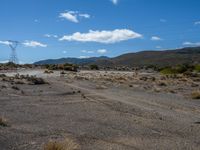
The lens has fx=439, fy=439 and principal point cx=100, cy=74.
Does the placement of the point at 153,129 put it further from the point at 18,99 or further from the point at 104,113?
the point at 18,99

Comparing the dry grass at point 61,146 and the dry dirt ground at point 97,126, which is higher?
the dry grass at point 61,146

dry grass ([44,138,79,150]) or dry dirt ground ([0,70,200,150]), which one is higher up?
dry grass ([44,138,79,150])

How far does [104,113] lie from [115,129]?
14.7ft

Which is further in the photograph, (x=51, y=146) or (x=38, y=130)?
(x=38, y=130)

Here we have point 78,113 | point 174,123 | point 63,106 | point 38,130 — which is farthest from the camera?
point 63,106

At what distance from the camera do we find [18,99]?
24578 mm

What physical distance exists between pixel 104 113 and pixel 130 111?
64.7 inches

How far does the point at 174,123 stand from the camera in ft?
55.0

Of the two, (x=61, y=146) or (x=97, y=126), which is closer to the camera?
(x=61, y=146)

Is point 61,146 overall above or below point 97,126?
above

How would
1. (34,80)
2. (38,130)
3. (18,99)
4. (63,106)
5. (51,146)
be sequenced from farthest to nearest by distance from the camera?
(34,80), (18,99), (63,106), (38,130), (51,146)

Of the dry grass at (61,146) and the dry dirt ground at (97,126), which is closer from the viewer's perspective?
the dry grass at (61,146)

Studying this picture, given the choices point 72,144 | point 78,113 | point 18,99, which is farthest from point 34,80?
point 72,144

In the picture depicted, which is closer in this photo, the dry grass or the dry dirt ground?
the dry grass
